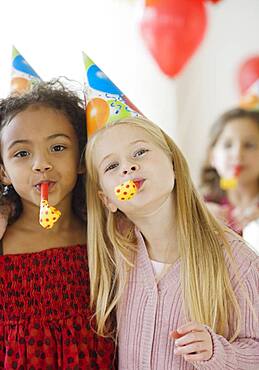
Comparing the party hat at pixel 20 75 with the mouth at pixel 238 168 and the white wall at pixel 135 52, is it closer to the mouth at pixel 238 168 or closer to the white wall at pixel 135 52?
the white wall at pixel 135 52

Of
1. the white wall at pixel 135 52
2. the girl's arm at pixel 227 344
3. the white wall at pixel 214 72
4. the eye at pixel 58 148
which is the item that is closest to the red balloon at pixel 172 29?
the white wall at pixel 135 52

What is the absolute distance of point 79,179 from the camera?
1.15 metres

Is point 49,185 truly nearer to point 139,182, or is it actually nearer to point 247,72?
point 139,182

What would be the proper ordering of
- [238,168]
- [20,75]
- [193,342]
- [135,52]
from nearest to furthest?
[193,342] < [20,75] < [238,168] < [135,52]

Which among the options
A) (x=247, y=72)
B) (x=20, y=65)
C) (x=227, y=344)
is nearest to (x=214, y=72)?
(x=247, y=72)

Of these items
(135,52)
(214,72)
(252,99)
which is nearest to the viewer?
(252,99)

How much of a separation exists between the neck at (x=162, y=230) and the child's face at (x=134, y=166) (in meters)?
0.02

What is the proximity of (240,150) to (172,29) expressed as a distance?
1.55 feet

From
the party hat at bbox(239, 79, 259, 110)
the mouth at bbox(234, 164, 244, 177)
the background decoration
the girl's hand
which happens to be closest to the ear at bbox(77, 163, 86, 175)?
the girl's hand

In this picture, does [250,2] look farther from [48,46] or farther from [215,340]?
[215,340]

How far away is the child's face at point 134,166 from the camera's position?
3.34 feet

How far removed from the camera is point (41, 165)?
1056 millimetres

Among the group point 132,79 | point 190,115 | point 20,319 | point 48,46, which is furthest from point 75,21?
point 20,319

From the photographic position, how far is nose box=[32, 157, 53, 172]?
3.46ft
